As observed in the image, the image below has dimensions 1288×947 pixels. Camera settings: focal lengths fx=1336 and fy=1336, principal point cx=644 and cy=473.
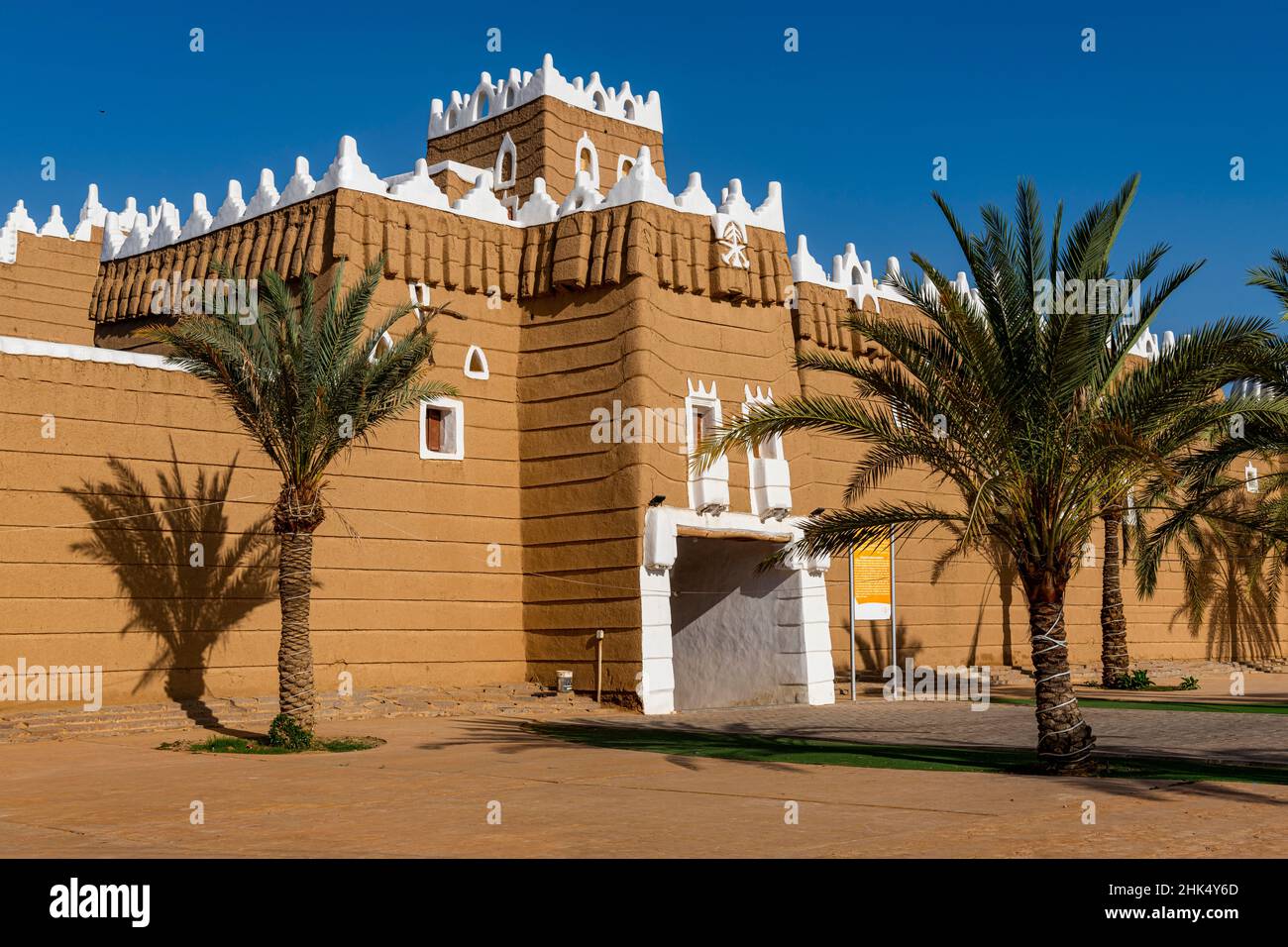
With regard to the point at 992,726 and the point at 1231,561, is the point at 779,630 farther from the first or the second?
the point at 1231,561

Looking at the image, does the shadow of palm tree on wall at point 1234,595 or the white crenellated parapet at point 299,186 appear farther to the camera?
the shadow of palm tree on wall at point 1234,595

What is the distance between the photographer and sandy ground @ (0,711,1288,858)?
324 inches

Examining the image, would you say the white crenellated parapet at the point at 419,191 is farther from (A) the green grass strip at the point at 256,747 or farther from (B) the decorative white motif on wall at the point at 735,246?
(A) the green grass strip at the point at 256,747

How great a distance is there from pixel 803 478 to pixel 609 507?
4.13 metres

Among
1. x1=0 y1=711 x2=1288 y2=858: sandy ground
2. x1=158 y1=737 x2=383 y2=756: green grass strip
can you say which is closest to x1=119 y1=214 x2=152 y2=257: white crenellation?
x1=158 y1=737 x2=383 y2=756: green grass strip

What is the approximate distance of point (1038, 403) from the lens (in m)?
12.4

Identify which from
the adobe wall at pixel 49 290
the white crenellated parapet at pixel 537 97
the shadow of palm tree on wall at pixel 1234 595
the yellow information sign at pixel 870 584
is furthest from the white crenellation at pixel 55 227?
the shadow of palm tree on wall at pixel 1234 595

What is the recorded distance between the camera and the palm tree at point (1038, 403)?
1227 cm

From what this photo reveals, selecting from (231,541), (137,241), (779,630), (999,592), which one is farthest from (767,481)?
(137,241)

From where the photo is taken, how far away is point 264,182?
21.7 metres

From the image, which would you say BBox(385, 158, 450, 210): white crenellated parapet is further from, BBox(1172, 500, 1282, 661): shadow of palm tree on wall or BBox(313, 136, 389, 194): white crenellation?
BBox(1172, 500, 1282, 661): shadow of palm tree on wall

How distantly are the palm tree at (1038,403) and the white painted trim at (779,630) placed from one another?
7.32 metres

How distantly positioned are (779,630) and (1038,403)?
1096cm
